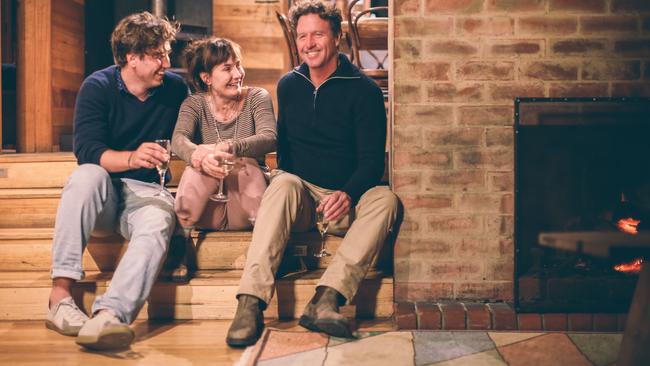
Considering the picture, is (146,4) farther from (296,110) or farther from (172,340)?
(172,340)

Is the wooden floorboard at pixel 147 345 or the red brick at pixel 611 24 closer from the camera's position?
the wooden floorboard at pixel 147 345

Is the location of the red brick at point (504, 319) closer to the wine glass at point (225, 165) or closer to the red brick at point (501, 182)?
the red brick at point (501, 182)

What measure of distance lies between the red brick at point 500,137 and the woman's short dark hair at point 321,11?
75 cm

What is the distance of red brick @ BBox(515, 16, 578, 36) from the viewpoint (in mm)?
2582

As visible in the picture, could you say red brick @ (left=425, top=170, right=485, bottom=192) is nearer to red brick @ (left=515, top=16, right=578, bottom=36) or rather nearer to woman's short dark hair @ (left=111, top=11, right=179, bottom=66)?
red brick @ (left=515, top=16, right=578, bottom=36)

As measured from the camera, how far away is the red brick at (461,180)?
2643 mm

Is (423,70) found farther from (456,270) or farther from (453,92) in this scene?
(456,270)

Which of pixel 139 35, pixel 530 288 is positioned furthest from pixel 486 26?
pixel 139 35

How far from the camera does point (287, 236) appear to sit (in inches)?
101

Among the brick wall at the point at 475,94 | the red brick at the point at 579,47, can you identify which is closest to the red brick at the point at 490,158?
the brick wall at the point at 475,94

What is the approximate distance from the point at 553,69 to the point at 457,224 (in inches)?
26.9

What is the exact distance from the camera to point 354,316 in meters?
2.68

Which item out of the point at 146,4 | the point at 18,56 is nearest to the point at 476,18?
the point at 18,56

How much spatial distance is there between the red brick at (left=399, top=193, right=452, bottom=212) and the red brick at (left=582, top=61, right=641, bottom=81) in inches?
27.2
